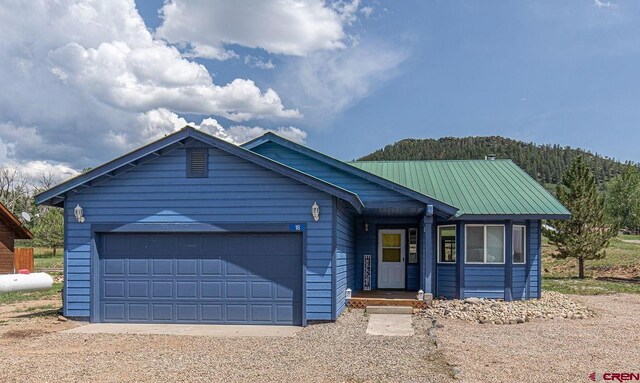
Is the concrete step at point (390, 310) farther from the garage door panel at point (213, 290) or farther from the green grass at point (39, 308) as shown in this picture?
the green grass at point (39, 308)

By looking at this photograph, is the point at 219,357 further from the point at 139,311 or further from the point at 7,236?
the point at 7,236

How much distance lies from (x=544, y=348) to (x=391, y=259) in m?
7.91

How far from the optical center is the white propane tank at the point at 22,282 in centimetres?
674

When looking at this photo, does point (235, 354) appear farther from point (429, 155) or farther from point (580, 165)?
point (429, 155)

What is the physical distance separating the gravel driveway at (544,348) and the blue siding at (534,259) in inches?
80.2

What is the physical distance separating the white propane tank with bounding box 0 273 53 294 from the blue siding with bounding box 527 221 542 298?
12499 millimetres

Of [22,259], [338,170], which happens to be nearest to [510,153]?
[22,259]

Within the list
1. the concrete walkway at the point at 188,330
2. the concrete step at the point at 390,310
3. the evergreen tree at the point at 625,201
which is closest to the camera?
the concrete walkway at the point at 188,330

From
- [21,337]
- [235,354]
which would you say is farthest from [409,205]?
[21,337]

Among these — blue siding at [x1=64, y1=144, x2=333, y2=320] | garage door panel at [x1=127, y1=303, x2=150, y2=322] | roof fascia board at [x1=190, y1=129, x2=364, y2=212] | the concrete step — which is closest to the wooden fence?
blue siding at [x1=64, y1=144, x2=333, y2=320]

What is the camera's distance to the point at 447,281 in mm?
15914

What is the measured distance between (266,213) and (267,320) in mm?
2302

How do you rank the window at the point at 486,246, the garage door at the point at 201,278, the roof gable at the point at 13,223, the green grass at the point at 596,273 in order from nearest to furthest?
1. the garage door at the point at 201,278
2. the window at the point at 486,246
3. the green grass at the point at 596,273
4. the roof gable at the point at 13,223

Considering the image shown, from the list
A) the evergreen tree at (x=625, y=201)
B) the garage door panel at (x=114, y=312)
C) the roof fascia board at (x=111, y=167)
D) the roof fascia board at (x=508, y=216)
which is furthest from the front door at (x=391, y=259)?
the evergreen tree at (x=625, y=201)
